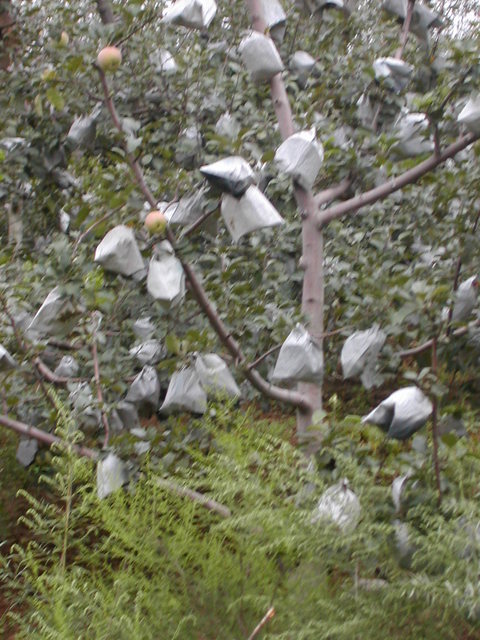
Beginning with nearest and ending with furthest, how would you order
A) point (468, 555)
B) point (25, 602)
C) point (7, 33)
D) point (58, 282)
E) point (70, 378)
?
point (468, 555) < point (58, 282) < point (25, 602) < point (70, 378) < point (7, 33)

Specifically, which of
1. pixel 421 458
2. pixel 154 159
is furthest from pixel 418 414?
pixel 154 159

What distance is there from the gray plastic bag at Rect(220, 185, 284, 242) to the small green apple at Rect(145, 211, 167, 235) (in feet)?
0.45

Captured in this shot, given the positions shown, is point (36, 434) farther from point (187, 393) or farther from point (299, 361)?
point (299, 361)

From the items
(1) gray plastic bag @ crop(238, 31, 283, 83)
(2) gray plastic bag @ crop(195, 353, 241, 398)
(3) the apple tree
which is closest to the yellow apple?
(3) the apple tree

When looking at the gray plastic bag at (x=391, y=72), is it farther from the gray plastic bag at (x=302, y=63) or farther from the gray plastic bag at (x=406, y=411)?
the gray plastic bag at (x=406, y=411)

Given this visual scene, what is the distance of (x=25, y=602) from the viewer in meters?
2.08

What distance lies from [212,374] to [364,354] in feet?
1.20

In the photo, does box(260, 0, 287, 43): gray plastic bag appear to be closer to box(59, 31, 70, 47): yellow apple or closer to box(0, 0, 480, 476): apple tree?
box(0, 0, 480, 476): apple tree

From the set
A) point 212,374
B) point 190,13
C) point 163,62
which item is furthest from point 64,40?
point 212,374

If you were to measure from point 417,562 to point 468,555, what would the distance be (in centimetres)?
9

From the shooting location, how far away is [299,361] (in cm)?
185

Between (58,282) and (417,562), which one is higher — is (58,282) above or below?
above

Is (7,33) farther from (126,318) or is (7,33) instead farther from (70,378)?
(70,378)

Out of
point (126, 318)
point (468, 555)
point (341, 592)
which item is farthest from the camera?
point (126, 318)
